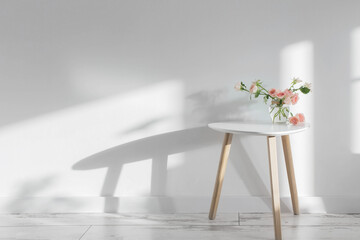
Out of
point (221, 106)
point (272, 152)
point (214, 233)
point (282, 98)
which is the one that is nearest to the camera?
point (272, 152)

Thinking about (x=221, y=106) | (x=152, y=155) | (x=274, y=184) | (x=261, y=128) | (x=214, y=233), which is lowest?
(x=214, y=233)

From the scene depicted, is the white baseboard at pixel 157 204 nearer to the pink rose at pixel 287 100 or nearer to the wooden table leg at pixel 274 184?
the wooden table leg at pixel 274 184

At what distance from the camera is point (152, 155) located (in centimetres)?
238

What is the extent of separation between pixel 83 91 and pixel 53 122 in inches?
9.9

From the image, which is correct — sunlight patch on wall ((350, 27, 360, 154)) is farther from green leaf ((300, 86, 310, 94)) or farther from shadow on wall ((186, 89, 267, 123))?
shadow on wall ((186, 89, 267, 123))

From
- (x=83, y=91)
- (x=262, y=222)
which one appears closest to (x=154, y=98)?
(x=83, y=91)

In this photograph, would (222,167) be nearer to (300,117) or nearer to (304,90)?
(300,117)

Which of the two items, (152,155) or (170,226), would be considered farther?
(152,155)

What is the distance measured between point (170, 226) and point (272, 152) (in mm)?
658

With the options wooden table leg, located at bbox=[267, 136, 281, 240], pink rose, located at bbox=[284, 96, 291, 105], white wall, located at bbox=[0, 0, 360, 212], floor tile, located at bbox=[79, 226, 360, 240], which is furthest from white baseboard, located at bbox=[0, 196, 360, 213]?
pink rose, located at bbox=[284, 96, 291, 105]

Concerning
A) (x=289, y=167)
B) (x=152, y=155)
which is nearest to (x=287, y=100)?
(x=289, y=167)

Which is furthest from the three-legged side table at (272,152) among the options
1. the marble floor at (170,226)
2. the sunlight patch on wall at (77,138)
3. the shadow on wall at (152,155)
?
the sunlight patch on wall at (77,138)

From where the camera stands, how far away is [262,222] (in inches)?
86.1

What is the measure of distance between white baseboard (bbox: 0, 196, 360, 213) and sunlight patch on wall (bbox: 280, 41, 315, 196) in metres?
0.10
